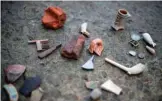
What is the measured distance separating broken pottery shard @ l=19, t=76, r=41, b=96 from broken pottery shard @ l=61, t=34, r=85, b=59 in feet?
0.99

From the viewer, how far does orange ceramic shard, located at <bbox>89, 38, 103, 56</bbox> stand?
1920 millimetres

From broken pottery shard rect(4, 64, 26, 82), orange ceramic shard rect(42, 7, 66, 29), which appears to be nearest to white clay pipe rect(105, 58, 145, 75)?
orange ceramic shard rect(42, 7, 66, 29)

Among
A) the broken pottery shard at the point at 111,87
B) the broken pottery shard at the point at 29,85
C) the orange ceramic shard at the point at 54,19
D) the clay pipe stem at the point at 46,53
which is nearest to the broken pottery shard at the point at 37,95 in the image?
the broken pottery shard at the point at 29,85

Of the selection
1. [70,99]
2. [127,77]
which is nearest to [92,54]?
[127,77]

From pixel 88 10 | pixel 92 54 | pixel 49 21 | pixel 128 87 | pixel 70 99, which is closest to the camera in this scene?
pixel 70 99

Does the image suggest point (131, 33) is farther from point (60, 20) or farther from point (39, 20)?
point (39, 20)

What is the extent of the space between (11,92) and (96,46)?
767 mm

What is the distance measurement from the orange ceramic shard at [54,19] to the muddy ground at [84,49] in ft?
0.18

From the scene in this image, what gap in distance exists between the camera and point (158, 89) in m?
1.75

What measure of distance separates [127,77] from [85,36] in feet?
1.76

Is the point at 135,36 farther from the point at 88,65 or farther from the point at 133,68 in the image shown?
the point at 88,65

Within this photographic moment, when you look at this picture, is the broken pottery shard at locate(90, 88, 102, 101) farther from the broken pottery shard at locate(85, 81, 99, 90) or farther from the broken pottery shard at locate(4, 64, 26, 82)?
the broken pottery shard at locate(4, 64, 26, 82)

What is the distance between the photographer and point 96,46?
195 cm

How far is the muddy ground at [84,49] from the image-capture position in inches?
66.8
